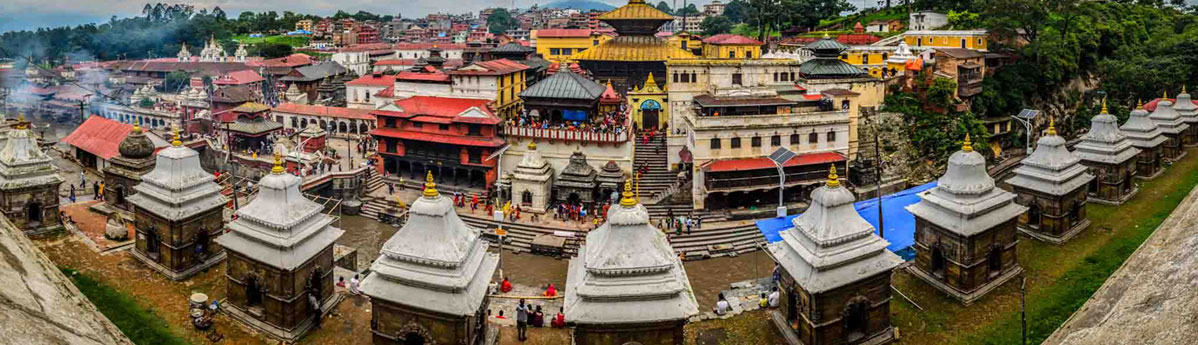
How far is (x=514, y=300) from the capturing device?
76.9 ft

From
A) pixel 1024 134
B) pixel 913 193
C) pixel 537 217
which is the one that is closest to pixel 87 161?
pixel 537 217

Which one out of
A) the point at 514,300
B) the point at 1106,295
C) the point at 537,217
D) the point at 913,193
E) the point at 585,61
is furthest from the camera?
the point at 585,61

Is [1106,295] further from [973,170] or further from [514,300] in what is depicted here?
[514,300]

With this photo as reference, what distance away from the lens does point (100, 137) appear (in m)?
35.5

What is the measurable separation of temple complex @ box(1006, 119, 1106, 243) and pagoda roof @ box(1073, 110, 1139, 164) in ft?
11.3

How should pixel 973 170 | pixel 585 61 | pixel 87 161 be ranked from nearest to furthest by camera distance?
1. pixel 973 170
2. pixel 87 161
3. pixel 585 61

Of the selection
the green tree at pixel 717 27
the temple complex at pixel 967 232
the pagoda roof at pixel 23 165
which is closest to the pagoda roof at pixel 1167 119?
the temple complex at pixel 967 232

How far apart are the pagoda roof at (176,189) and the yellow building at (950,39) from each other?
45287mm

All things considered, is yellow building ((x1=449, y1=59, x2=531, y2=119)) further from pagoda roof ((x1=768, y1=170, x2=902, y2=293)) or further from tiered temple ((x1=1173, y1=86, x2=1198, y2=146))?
tiered temple ((x1=1173, y1=86, x2=1198, y2=146))

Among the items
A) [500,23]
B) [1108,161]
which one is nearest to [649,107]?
[1108,161]

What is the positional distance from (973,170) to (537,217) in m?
18.8

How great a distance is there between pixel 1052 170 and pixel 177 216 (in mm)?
26198

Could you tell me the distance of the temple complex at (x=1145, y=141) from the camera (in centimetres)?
3005

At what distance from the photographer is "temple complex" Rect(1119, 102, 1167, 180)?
30047 mm
